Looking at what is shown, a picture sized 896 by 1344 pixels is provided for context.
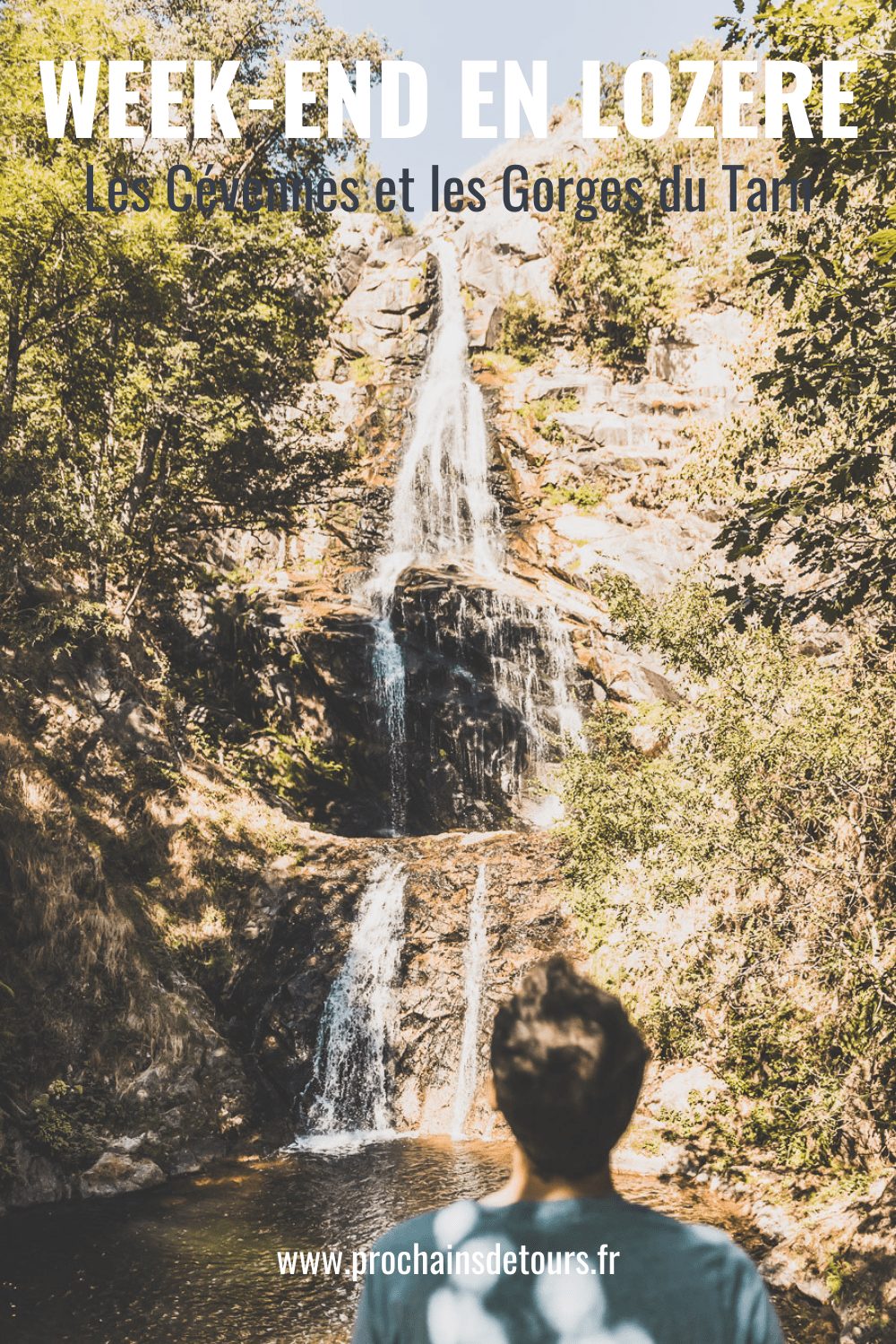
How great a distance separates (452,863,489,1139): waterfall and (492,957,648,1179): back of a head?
12320 millimetres

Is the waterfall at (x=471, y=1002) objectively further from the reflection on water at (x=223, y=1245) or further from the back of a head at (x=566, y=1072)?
the back of a head at (x=566, y=1072)

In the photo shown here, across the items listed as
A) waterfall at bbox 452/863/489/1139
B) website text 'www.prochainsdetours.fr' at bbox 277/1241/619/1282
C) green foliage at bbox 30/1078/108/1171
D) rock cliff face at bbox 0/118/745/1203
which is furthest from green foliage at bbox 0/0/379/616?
website text 'www.prochainsdetours.fr' at bbox 277/1241/619/1282

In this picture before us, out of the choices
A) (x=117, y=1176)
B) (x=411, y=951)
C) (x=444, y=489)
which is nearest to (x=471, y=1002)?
(x=411, y=951)

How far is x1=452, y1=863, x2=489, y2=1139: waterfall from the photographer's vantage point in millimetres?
12922

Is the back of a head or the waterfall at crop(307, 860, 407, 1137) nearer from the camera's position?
the back of a head

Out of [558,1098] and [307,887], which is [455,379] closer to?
[307,887]

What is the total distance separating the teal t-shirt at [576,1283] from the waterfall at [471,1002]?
1229 cm

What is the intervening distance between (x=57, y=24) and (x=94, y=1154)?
48.6 ft

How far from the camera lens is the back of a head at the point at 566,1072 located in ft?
4.88

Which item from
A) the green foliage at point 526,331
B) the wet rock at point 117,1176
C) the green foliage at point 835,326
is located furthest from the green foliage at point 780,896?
the green foliage at point 526,331

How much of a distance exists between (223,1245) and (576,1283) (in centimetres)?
851

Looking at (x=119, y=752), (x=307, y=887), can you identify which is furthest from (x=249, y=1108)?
(x=119, y=752)

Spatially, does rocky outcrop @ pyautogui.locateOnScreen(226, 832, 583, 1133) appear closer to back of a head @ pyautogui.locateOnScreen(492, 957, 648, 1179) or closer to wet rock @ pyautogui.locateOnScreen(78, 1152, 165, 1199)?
wet rock @ pyautogui.locateOnScreen(78, 1152, 165, 1199)

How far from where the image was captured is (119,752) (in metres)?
14.6
